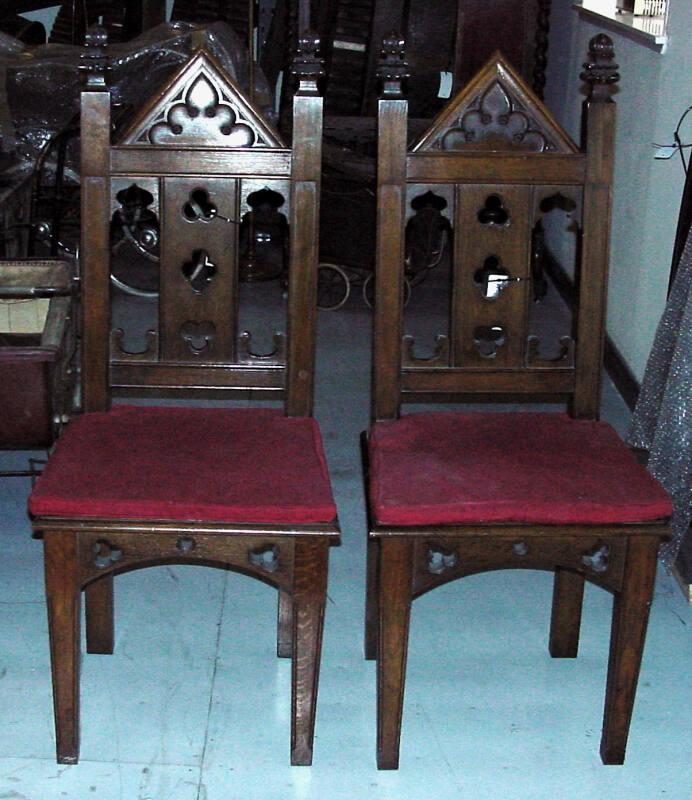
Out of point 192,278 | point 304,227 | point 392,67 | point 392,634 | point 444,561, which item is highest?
point 392,67

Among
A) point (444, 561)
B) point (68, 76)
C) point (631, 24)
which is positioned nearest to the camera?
point (444, 561)

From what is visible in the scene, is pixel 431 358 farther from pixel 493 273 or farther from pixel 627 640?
pixel 627 640

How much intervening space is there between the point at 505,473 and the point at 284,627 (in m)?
0.58

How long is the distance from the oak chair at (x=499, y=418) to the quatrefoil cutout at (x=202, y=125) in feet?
0.76

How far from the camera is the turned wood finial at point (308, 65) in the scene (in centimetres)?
192

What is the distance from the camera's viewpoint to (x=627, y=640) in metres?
1.85

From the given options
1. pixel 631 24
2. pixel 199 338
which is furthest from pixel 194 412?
pixel 631 24

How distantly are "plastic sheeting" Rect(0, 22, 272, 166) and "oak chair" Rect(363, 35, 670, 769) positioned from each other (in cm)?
278

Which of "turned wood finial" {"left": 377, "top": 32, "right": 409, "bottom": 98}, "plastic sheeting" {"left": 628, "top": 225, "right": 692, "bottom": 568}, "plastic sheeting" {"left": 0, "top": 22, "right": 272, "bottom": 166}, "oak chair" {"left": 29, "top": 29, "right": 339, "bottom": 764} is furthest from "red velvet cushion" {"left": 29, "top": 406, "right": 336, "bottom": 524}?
"plastic sheeting" {"left": 0, "top": 22, "right": 272, "bottom": 166}

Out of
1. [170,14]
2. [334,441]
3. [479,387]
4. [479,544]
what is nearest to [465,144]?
[479,387]

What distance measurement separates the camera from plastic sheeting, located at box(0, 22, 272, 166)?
464 centimetres

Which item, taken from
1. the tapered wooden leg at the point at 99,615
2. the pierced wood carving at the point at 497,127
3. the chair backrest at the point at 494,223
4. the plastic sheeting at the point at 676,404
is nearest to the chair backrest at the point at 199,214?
the chair backrest at the point at 494,223

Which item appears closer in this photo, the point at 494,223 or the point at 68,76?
the point at 494,223

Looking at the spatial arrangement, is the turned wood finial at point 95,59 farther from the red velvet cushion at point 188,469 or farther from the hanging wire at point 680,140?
the hanging wire at point 680,140
